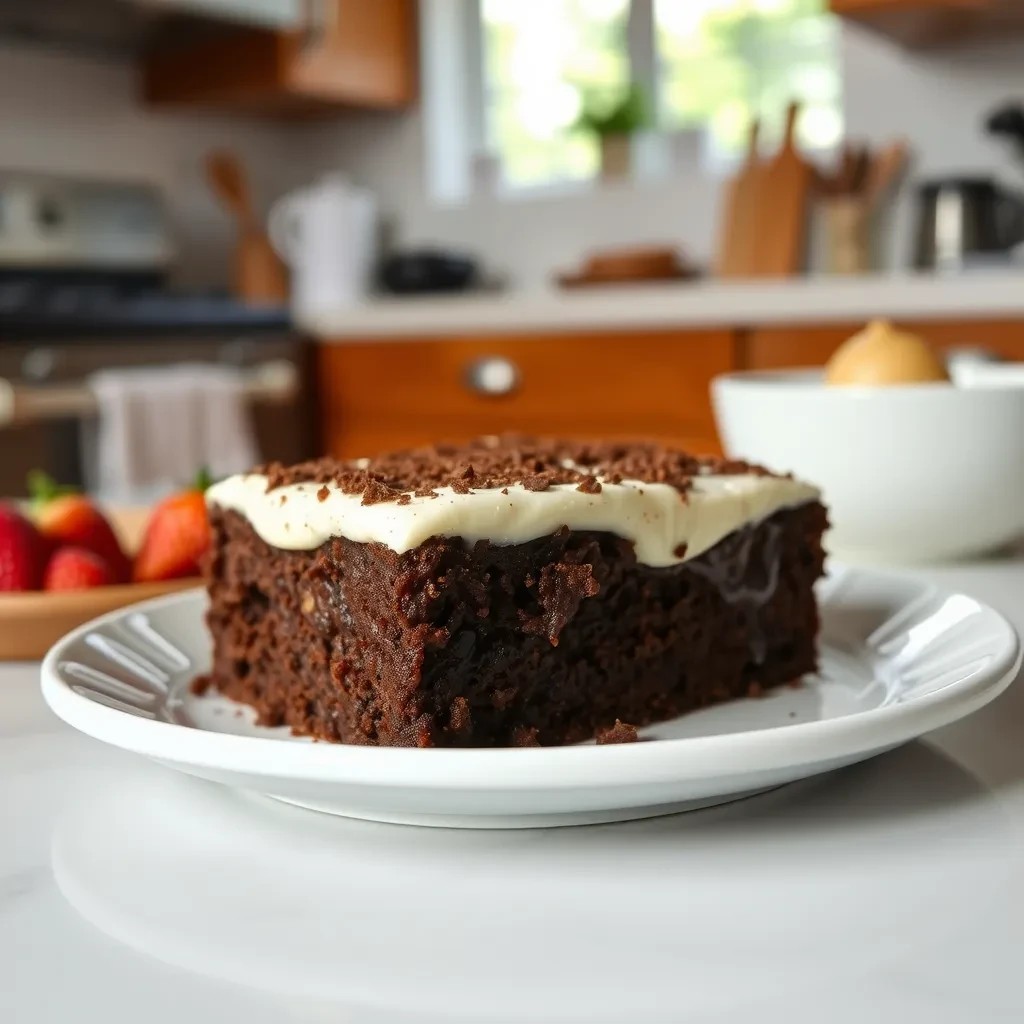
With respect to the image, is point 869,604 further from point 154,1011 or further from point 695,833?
point 154,1011

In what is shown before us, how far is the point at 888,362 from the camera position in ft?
3.80

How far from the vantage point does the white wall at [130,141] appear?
3.37 meters

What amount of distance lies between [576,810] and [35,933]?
18cm

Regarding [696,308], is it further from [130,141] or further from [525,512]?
[525,512]

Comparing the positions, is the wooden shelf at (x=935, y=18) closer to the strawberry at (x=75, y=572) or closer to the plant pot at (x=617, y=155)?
the plant pot at (x=617, y=155)

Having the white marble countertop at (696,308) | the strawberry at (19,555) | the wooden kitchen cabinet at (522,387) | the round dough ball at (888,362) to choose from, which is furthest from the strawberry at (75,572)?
the white marble countertop at (696,308)

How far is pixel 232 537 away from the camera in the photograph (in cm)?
76

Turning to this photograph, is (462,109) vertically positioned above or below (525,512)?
above

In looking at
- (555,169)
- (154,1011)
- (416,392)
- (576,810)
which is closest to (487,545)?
(576,810)

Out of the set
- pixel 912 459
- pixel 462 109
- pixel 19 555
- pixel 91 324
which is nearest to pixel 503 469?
pixel 19 555

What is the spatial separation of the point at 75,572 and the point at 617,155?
2987 millimetres

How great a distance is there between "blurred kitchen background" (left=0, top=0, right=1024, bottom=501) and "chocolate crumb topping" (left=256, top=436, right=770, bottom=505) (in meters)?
1.76

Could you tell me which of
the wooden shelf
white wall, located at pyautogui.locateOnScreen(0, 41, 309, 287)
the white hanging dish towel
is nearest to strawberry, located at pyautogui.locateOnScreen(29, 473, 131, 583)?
the white hanging dish towel

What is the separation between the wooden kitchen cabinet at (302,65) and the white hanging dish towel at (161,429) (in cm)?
107
